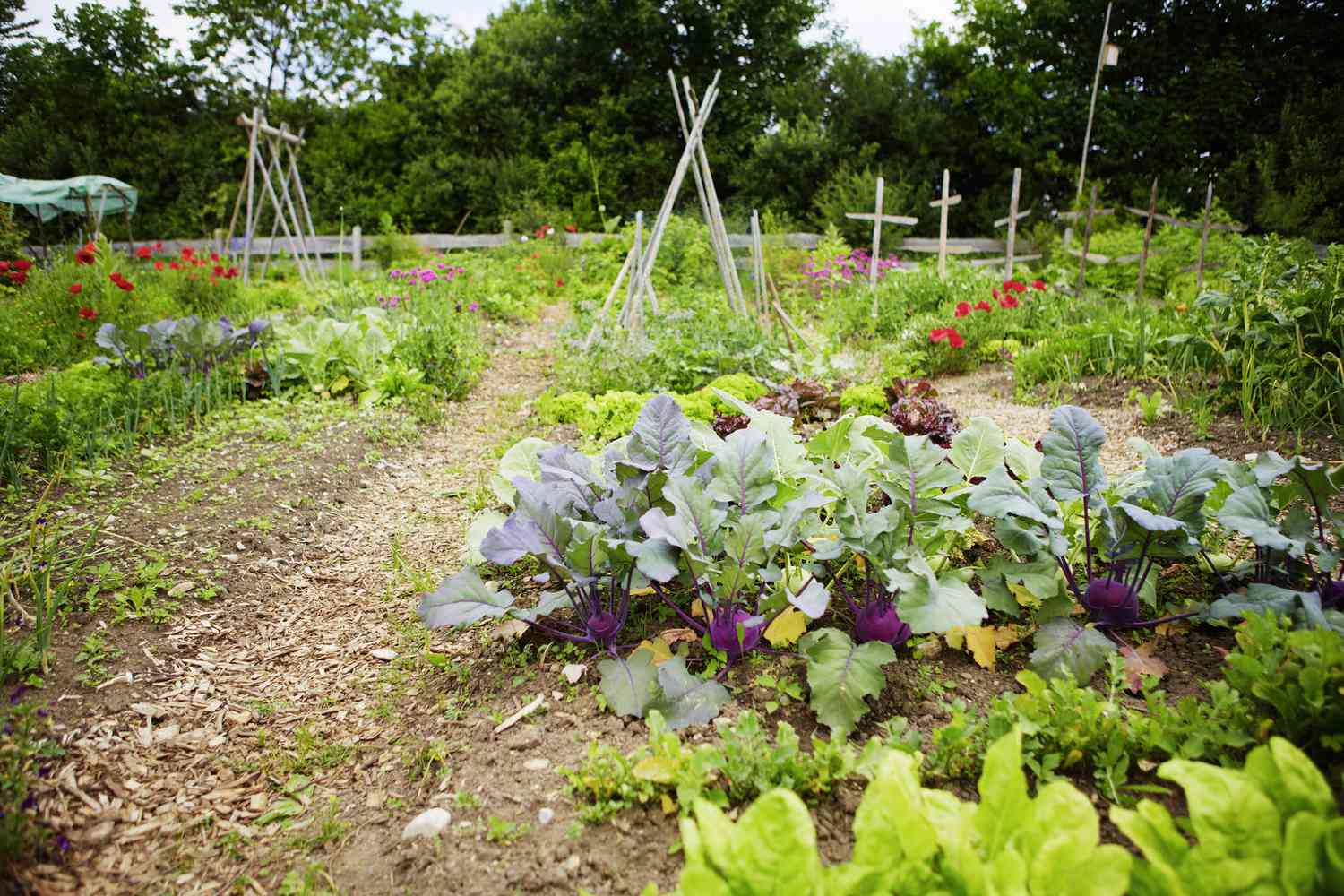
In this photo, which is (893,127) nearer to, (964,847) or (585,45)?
(585,45)

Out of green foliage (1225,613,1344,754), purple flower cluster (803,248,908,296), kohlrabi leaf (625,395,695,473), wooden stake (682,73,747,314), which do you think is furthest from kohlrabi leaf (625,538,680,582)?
purple flower cluster (803,248,908,296)

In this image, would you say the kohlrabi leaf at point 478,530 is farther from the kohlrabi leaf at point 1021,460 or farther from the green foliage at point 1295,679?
the green foliage at point 1295,679

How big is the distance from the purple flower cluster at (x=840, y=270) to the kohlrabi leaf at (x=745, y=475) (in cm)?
672

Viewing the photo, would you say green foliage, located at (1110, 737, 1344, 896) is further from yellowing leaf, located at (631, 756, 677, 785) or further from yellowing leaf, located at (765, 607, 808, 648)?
yellowing leaf, located at (765, 607, 808, 648)

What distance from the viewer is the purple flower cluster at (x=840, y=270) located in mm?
8492

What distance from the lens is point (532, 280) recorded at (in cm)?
990

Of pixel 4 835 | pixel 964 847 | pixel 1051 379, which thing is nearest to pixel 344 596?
pixel 4 835

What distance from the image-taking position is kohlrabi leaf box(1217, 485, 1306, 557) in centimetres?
174

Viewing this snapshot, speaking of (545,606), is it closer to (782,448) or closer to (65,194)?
(782,448)

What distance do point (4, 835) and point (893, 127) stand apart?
53.4ft

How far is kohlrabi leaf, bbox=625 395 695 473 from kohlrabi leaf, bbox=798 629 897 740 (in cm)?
66

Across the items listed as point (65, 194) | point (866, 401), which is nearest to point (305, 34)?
point (65, 194)

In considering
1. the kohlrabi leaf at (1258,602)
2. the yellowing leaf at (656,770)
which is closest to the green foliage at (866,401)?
the kohlrabi leaf at (1258,602)

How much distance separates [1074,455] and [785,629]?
38.3 inches
